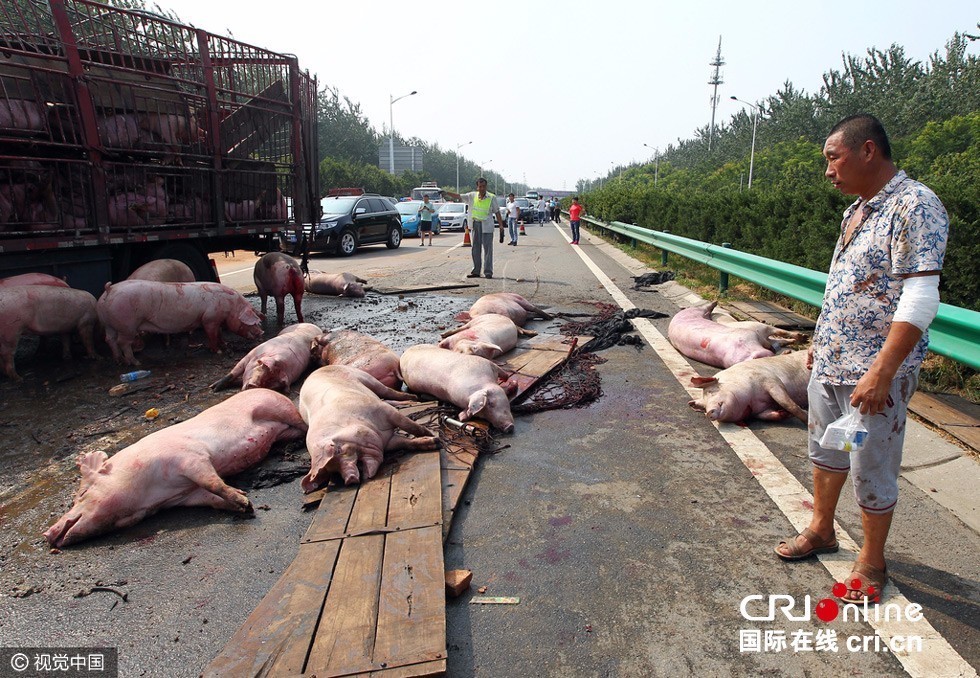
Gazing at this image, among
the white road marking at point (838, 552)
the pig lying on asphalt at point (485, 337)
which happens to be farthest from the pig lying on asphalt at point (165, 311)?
the white road marking at point (838, 552)

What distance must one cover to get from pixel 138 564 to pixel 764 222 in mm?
11636

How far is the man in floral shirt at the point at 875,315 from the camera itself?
97.4 inches

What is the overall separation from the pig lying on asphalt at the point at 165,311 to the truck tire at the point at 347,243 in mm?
11536

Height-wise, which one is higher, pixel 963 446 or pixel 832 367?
pixel 832 367

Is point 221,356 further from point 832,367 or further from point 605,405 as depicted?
point 832,367

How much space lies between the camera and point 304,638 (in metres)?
2.46

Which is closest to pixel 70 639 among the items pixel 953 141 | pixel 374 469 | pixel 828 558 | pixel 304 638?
pixel 304 638

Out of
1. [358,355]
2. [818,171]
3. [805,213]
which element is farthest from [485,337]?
[818,171]

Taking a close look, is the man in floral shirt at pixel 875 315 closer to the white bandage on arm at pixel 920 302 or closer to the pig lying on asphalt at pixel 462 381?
the white bandage on arm at pixel 920 302

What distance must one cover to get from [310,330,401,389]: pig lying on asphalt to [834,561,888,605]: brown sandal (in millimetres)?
3912

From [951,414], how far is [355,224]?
1694 cm

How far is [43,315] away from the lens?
604cm

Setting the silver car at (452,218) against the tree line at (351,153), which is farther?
the tree line at (351,153)

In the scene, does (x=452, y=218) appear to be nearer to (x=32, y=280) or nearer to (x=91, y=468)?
(x=32, y=280)
